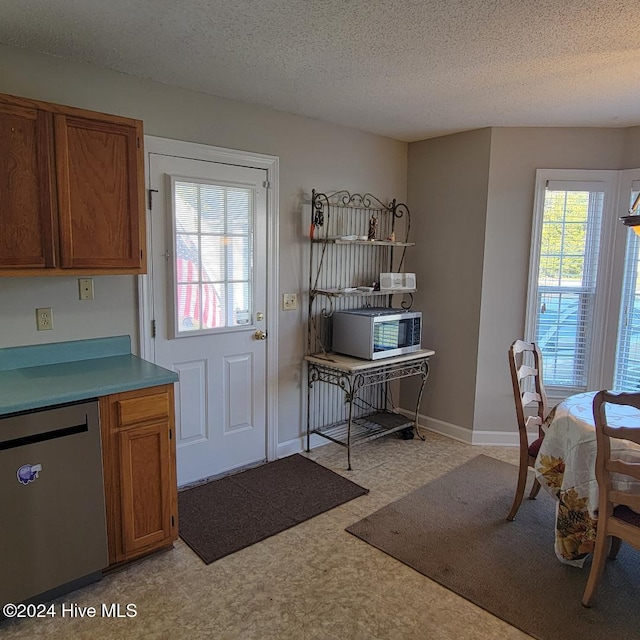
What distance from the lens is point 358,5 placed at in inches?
75.1

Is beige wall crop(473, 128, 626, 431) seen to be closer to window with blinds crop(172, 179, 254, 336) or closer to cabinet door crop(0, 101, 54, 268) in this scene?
window with blinds crop(172, 179, 254, 336)

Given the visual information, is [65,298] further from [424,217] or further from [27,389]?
[424,217]

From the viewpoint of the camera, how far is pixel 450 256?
159 inches

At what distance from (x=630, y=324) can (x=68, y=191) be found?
3.77m

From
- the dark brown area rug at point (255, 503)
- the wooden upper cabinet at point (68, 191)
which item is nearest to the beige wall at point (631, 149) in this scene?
the dark brown area rug at point (255, 503)

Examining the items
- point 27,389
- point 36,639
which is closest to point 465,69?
point 27,389

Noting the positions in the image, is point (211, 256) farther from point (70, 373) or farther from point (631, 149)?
point (631, 149)

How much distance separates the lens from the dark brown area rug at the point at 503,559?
80.4 inches

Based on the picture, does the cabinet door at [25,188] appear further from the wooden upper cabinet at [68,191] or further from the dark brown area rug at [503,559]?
the dark brown area rug at [503,559]

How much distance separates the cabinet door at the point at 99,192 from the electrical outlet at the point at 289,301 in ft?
3.96

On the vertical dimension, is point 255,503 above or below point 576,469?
below

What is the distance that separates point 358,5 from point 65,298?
1.95 m

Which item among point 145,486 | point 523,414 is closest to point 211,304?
point 145,486

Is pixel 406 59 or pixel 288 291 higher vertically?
pixel 406 59
